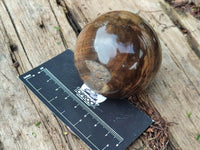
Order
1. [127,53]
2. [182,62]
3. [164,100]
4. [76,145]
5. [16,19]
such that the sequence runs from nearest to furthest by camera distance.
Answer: [127,53] → [76,145] → [164,100] → [182,62] → [16,19]

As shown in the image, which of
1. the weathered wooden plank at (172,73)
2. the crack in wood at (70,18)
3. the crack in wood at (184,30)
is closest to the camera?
the weathered wooden plank at (172,73)

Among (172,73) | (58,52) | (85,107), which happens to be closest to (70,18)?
(58,52)

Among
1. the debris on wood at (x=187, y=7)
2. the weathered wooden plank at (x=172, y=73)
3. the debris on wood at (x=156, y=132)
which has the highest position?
the debris on wood at (x=187, y=7)

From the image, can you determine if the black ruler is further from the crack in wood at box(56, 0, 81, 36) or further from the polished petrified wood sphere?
the crack in wood at box(56, 0, 81, 36)

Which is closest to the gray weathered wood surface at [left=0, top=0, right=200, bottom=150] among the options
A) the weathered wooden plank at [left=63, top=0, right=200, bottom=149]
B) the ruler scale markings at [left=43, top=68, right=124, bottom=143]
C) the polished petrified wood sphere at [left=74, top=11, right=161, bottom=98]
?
the weathered wooden plank at [left=63, top=0, right=200, bottom=149]

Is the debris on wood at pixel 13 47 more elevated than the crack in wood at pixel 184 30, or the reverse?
the crack in wood at pixel 184 30

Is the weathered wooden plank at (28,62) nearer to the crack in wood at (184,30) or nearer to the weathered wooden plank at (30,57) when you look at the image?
the weathered wooden plank at (30,57)

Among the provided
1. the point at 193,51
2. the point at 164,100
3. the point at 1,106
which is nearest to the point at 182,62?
the point at 193,51

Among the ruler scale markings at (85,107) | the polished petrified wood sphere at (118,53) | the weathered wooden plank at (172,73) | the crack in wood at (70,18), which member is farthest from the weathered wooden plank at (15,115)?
the weathered wooden plank at (172,73)

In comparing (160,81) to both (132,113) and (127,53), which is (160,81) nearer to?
(132,113)
